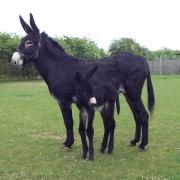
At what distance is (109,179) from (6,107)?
11.2 metres

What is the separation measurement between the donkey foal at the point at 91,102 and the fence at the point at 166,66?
46.1 m

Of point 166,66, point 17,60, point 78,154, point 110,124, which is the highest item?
point 17,60

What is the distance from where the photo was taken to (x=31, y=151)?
814 cm

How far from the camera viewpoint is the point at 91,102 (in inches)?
272

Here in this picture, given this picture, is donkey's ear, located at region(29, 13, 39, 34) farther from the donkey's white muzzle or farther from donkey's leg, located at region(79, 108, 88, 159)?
donkey's leg, located at region(79, 108, 88, 159)

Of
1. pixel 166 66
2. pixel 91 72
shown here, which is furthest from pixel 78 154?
pixel 166 66

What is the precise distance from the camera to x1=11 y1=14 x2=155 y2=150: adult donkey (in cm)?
796

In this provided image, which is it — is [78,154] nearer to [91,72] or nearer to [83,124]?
[83,124]

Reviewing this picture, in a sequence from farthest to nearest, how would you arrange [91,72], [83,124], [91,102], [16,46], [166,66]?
1. [166,66]
2. [16,46]
3. [83,124]
4. [91,72]
5. [91,102]

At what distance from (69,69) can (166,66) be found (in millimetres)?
46679

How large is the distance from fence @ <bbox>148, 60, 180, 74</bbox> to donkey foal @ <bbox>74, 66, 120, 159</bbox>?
151ft

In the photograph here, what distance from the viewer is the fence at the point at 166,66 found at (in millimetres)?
52778

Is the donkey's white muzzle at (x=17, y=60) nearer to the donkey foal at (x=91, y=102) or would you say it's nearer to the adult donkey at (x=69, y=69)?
the adult donkey at (x=69, y=69)

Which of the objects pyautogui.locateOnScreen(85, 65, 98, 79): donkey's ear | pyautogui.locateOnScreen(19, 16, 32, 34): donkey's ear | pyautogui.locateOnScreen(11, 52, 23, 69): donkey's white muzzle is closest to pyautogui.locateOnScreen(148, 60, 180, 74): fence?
pyautogui.locateOnScreen(19, 16, 32, 34): donkey's ear
